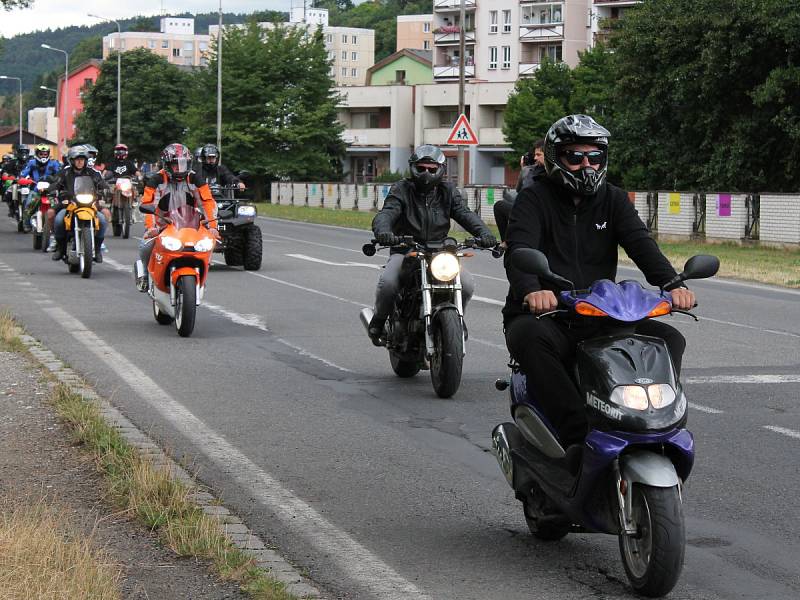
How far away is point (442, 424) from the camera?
9.41 meters

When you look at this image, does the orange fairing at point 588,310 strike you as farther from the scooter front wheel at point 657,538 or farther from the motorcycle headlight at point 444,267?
the motorcycle headlight at point 444,267

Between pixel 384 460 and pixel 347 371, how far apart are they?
12.0 ft

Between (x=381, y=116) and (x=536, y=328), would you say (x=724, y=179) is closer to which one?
(x=536, y=328)

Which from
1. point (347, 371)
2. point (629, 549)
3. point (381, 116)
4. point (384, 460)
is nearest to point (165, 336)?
point (347, 371)

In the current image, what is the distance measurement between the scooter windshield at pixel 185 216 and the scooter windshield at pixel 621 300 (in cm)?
944

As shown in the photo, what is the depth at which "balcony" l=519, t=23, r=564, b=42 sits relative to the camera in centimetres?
11038

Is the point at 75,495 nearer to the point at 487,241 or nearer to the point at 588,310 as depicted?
the point at 588,310

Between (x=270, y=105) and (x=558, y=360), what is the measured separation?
270ft

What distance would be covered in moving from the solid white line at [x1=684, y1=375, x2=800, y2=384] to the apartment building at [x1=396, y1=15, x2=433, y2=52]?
16674 cm

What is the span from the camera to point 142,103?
366 ft

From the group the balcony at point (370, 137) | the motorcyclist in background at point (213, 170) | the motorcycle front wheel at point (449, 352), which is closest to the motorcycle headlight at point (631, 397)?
the motorcycle front wheel at point (449, 352)

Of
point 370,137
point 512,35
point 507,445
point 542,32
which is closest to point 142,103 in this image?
point 370,137

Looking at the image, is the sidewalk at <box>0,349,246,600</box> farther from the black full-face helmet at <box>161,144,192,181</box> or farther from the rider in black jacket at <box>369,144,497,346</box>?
the black full-face helmet at <box>161,144,192,181</box>

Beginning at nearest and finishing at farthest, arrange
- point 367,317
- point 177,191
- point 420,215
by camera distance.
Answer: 1. point 420,215
2. point 367,317
3. point 177,191
